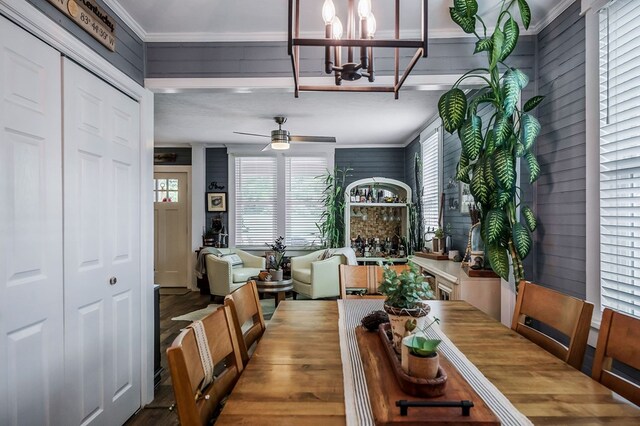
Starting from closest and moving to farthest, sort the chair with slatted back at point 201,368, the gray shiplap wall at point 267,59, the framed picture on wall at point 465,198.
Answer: the chair with slatted back at point 201,368
the gray shiplap wall at point 267,59
the framed picture on wall at point 465,198

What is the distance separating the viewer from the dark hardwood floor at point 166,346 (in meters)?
2.50

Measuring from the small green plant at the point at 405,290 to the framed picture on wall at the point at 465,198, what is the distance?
241cm

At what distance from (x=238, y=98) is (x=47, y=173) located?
262cm

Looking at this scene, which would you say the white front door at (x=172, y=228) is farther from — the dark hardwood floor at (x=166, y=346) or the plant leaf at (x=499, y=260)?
the plant leaf at (x=499, y=260)

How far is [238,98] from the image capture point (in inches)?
163

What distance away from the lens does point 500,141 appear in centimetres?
228

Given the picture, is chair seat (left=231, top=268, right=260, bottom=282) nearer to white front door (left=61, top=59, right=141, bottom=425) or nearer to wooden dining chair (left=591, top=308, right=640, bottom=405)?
white front door (left=61, top=59, right=141, bottom=425)

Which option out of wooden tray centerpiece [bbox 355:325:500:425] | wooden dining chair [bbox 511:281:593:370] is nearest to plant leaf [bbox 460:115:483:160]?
wooden dining chair [bbox 511:281:593:370]

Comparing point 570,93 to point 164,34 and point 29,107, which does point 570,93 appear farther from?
point 29,107

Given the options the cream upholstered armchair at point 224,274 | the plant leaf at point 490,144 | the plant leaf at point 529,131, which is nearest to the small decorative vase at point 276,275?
the cream upholstered armchair at point 224,274

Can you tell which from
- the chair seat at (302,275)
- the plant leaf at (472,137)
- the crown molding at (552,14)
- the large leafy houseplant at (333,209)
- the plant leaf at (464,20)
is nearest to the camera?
the plant leaf at (464,20)

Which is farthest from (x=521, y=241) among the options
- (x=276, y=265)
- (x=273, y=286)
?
(x=276, y=265)

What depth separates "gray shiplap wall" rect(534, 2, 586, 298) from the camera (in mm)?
2199

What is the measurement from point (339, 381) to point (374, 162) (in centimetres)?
596
